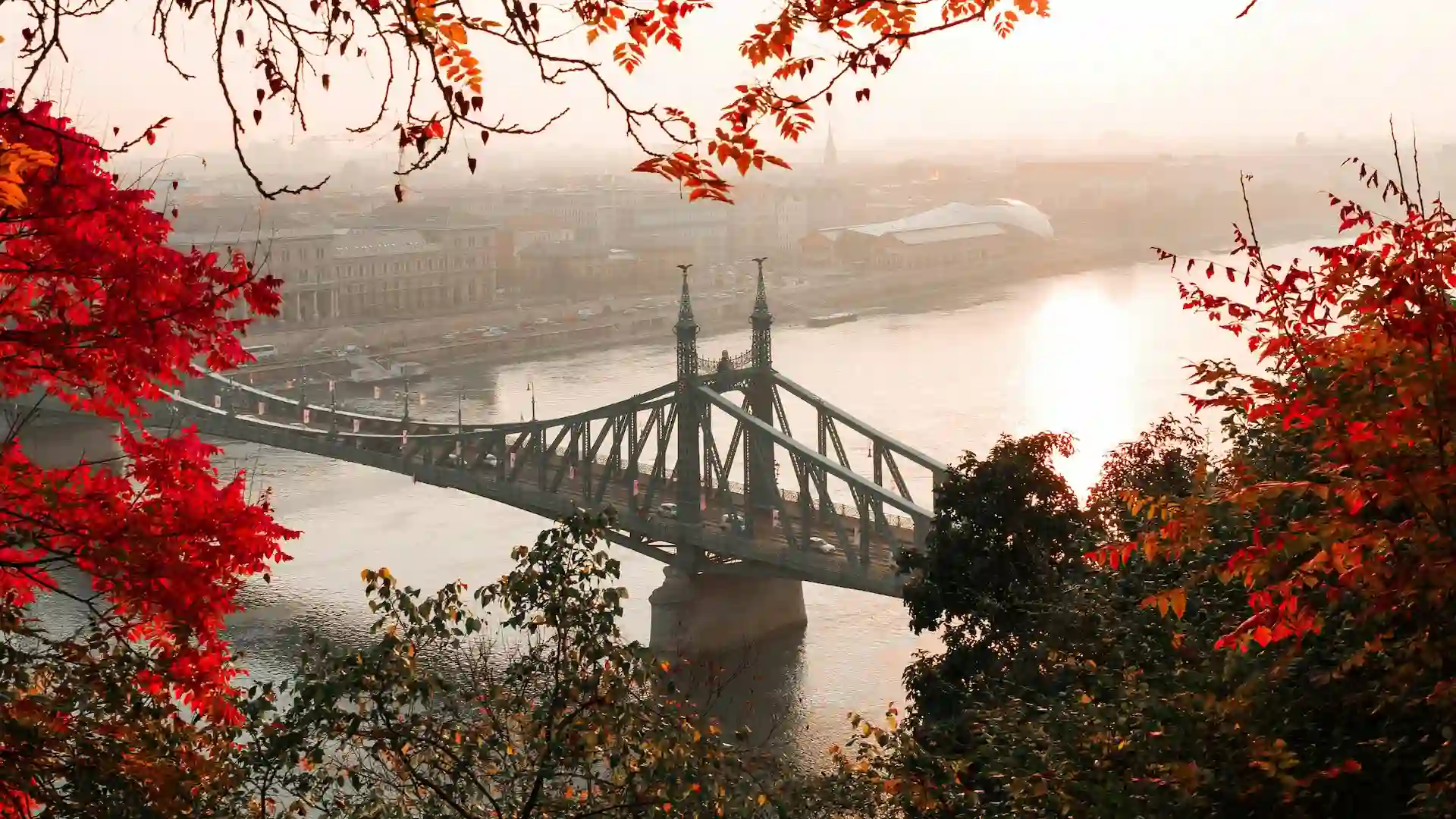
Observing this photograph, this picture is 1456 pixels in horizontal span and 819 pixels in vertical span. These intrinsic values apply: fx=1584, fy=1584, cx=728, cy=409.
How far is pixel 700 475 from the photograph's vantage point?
18078mm

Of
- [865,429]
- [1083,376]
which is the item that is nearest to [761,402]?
[865,429]

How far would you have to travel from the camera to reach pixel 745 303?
128ft

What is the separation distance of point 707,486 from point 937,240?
34806 mm

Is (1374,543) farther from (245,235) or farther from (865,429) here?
(245,235)

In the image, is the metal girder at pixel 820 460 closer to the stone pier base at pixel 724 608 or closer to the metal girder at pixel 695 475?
the metal girder at pixel 695 475

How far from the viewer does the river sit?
15.2 meters

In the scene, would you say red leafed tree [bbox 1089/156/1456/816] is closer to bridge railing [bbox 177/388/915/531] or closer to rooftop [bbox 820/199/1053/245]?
bridge railing [bbox 177/388/915/531]

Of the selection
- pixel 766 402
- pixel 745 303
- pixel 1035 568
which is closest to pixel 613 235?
pixel 745 303

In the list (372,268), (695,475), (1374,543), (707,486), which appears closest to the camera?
(1374,543)

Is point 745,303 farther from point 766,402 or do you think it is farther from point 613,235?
point 766,402

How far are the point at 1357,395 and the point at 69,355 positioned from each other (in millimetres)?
2811

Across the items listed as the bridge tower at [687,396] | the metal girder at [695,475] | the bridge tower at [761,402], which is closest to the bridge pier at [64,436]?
the metal girder at [695,475]

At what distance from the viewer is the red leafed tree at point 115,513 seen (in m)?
3.23

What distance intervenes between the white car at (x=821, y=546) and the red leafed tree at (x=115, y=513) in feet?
37.3
